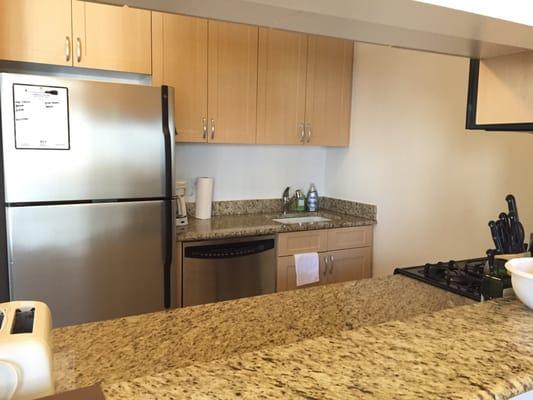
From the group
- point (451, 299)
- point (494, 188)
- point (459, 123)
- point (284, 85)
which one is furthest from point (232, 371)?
point (284, 85)

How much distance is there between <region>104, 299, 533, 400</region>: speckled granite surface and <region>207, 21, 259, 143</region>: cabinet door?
7.38 ft

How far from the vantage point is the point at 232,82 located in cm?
299

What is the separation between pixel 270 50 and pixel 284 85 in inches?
10.3

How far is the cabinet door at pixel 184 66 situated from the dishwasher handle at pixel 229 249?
0.72m

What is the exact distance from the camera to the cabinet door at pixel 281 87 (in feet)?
10.2

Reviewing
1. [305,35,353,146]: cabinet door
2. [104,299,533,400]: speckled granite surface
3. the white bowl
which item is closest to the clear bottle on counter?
[305,35,353,146]: cabinet door

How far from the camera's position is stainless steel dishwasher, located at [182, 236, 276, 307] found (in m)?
2.67

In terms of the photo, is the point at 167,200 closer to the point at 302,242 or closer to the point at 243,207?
the point at 302,242

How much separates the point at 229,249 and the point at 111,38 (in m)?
1.41

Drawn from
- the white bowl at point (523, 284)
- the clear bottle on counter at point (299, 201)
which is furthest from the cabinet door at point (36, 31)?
the white bowl at point (523, 284)

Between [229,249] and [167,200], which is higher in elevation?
[167,200]

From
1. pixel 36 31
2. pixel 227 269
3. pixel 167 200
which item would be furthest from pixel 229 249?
pixel 36 31

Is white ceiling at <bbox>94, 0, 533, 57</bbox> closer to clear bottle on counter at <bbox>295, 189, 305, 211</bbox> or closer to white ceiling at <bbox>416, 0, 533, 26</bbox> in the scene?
white ceiling at <bbox>416, 0, 533, 26</bbox>

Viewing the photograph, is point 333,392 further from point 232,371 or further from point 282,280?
Result: point 282,280
